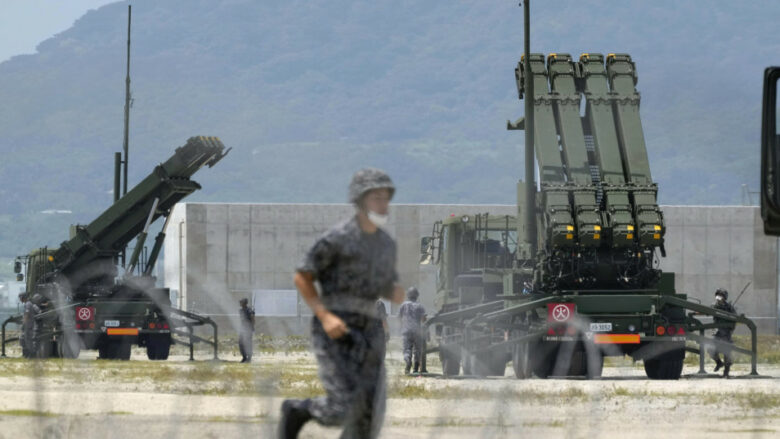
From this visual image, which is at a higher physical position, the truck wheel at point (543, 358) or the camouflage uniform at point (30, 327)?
the camouflage uniform at point (30, 327)

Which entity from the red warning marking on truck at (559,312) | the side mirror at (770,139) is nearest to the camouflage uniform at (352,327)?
the side mirror at (770,139)

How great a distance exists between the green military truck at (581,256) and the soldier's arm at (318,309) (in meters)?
15.2

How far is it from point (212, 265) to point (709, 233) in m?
21.2

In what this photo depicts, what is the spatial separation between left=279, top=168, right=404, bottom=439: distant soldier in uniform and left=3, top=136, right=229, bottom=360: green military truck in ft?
84.1

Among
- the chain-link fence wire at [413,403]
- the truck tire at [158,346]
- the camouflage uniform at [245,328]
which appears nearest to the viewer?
the chain-link fence wire at [413,403]

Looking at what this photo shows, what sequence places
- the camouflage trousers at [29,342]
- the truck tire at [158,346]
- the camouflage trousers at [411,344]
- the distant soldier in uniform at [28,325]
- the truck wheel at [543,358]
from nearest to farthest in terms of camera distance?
the truck wheel at [543,358] < the camouflage trousers at [411,344] < the camouflage trousers at [29,342] < the distant soldier in uniform at [28,325] < the truck tire at [158,346]

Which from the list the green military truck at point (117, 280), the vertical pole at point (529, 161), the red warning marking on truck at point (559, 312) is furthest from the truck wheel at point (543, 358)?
the green military truck at point (117, 280)

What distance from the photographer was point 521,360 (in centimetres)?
2464

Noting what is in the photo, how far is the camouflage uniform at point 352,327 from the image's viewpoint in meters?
8.48

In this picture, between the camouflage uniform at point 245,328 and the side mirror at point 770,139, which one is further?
the camouflage uniform at point 245,328

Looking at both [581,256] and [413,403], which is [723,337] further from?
[413,403]

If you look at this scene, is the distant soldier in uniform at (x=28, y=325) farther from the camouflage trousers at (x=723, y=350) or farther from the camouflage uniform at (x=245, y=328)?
the camouflage trousers at (x=723, y=350)

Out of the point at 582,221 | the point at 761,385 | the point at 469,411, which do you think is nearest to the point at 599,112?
the point at 582,221

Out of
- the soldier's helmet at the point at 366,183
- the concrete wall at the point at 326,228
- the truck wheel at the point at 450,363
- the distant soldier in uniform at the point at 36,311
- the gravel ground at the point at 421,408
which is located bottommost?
the gravel ground at the point at 421,408
